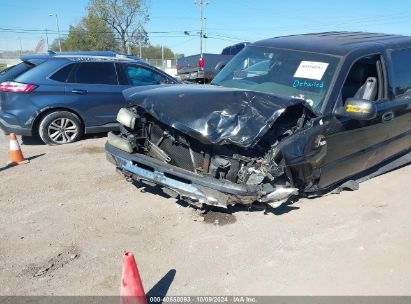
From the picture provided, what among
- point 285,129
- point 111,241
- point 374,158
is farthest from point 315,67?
point 111,241

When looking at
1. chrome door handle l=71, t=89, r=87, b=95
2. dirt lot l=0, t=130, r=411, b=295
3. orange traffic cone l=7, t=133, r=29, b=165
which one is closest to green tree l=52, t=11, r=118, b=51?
chrome door handle l=71, t=89, r=87, b=95

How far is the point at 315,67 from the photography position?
4555 millimetres

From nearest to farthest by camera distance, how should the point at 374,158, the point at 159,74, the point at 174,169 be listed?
the point at 174,169, the point at 374,158, the point at 159,74

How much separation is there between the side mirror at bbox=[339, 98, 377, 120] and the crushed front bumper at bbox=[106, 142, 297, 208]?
1.05m

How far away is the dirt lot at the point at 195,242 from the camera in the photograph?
325cm

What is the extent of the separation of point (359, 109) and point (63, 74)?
17.9 feet

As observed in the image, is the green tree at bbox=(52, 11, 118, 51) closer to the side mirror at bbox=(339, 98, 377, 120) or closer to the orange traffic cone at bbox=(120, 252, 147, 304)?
the side mirror at bbox=(339, 98, 377, 120)

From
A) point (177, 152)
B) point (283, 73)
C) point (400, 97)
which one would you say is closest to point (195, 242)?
point (177, 152)

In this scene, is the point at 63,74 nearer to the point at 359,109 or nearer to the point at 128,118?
the point at 128,118

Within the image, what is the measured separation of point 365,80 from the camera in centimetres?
497

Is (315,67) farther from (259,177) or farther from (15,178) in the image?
(15,178)

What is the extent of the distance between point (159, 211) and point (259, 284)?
1.67 m

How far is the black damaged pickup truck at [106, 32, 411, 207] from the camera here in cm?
381

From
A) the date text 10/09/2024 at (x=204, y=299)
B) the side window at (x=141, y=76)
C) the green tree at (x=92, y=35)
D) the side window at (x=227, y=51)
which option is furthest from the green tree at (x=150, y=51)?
the date text 10/09/2024 at (x=204, y=299)
